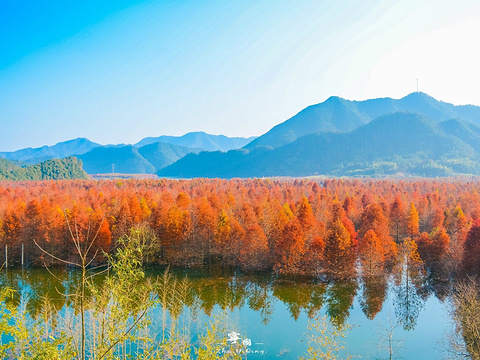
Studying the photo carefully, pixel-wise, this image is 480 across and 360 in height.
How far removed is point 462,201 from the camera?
2904 inches

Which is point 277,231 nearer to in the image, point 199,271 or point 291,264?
point 291,264

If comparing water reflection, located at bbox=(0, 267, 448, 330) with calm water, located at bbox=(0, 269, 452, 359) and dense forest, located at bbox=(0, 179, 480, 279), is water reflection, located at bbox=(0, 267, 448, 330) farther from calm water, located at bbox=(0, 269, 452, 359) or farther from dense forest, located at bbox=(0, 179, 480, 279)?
dense forest, located at bbox=(0, 179, 480, 279)

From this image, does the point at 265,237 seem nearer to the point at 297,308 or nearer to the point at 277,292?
the point at 277,292

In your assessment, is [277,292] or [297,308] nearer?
[297,308]

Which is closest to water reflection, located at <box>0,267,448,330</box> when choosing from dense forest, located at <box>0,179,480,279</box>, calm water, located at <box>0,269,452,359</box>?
calm water, located at <box>0,269,452,359</box>

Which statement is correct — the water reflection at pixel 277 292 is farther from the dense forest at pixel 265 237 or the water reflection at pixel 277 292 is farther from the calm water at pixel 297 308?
the dense forest at pixel 265 237

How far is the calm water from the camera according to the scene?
96.0 feet

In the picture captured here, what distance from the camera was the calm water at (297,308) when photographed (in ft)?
96.0

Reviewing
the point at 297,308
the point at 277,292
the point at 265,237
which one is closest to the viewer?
the point at 297,308

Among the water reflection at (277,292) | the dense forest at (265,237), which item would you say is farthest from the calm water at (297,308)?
the dense forest at (265,237)

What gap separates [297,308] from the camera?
121 ft

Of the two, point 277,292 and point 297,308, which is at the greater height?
point 277,292

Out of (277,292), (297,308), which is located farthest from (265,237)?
(297,308)

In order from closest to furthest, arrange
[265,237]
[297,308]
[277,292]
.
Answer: [297,308] → [277,292] → [265,237]
